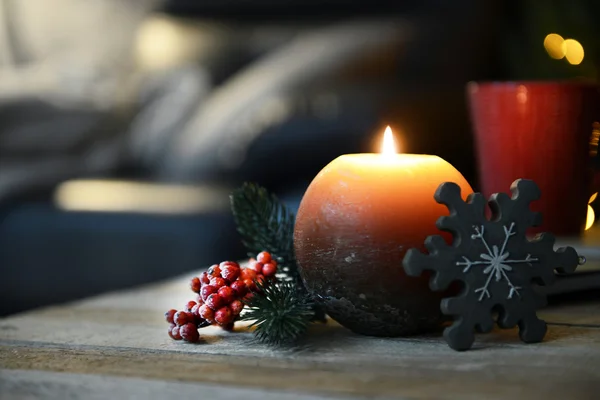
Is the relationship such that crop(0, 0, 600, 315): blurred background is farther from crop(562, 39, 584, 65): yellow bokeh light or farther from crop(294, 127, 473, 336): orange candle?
crop(294, 127, 473, 336): orange candle

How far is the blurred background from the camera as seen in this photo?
64.3 inches

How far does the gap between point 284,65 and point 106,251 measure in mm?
596

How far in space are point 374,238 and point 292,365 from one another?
0.38 feet

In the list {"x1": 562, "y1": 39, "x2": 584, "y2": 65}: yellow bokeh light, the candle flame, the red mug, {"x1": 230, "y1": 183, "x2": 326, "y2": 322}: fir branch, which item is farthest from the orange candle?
{"x1": 562, "y1": 39, "x2": 584, "y2": 65}: yellow bokeh light

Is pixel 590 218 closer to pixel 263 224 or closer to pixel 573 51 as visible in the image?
pixel 263 224

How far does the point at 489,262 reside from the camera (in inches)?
24.3

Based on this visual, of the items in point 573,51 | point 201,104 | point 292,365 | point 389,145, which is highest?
point 573,51

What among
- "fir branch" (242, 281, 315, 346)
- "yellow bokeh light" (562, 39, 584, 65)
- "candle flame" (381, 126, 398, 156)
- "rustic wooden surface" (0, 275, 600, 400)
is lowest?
"rustic wooden surface" (0, 275, 600, 400)

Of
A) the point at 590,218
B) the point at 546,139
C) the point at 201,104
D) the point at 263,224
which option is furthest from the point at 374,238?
the point at 201,104

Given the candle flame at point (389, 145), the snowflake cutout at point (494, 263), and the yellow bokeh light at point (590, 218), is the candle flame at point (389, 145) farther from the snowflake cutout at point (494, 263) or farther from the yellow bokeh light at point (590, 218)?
the yellow bokeh light at point (590, 218)

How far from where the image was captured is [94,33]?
104 inches

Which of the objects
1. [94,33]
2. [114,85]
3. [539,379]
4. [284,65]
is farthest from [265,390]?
[94,33]

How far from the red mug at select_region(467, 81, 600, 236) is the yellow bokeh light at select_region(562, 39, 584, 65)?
120 cm

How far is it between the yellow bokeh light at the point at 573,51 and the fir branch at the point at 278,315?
1.55m
